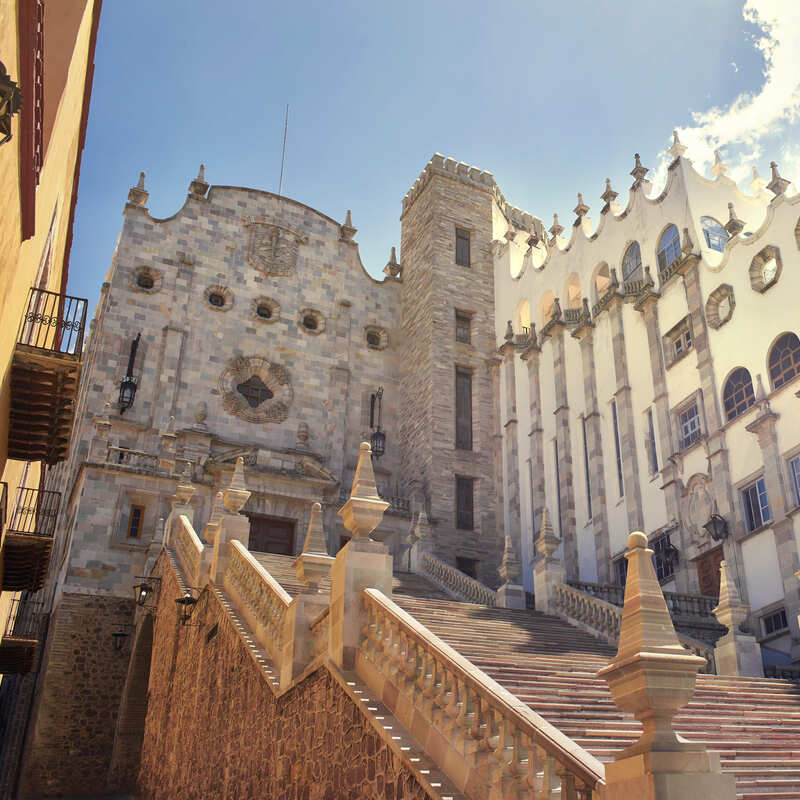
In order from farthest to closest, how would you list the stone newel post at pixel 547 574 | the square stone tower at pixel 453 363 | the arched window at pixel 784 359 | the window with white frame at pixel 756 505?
1. the square stone tower at pixel 453 363
2. the window with white frame at pixel 756 505
3. the arched window at pixel 784 359
4. the stone newel post at pixel 547 574

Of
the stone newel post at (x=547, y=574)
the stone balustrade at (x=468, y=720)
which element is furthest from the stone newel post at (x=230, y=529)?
the stone newel post at (x=547, y=574)

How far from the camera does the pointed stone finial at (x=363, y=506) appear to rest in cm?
950

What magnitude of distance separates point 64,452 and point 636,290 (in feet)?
56.2

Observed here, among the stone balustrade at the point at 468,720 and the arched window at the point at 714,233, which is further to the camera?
the arched window at the point at 714,233

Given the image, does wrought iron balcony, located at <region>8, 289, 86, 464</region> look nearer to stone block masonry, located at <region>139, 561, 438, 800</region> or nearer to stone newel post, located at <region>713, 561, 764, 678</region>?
stone block masonry, located at <region>139, 561, 438, 800</region>

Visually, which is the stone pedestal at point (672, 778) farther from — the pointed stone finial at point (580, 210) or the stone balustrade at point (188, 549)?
the pointed stone finial at point (580, 210)

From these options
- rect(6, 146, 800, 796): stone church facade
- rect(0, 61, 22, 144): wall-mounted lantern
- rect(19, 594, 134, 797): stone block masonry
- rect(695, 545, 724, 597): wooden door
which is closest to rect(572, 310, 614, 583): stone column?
rect(6, 146, 800, 796): stone church facade

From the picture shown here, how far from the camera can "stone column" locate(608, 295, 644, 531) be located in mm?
21641

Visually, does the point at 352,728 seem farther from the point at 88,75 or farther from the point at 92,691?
the point at 92,691

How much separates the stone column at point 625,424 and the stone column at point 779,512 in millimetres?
4211

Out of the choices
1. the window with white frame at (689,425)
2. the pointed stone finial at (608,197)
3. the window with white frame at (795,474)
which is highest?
the pointed stone finial at (608,197)

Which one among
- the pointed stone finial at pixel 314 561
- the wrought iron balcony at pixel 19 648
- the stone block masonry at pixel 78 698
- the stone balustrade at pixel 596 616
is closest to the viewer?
the pointed stone finial at pixel 314 561

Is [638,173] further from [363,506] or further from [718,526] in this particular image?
[363,506]

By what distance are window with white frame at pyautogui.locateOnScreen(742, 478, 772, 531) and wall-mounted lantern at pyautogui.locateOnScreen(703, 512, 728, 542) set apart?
1.52ft
